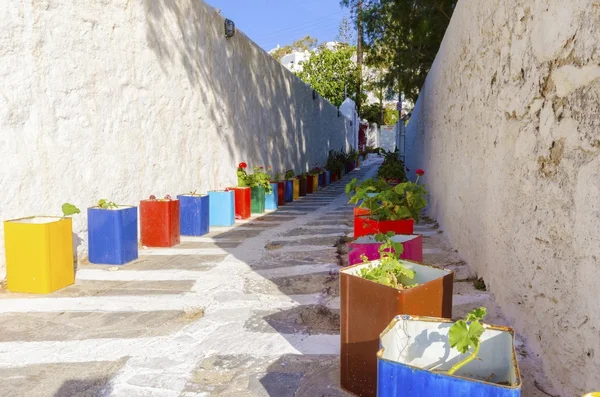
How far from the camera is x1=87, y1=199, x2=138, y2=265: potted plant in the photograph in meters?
4.49

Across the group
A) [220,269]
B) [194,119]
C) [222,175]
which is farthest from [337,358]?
[222,175]

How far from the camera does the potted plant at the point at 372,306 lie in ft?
6.30

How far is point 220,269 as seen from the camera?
445 cm

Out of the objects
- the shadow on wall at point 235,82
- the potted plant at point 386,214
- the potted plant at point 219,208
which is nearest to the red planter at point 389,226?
the potted plant at point 386,214

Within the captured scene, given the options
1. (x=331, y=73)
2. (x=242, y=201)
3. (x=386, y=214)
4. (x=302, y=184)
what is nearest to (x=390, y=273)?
(x=386, y=214)

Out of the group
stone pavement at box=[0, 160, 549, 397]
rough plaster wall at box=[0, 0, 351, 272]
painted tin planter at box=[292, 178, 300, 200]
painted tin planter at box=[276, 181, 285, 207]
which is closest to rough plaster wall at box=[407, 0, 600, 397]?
stone pavement at box=[0, 160, 549, 397]

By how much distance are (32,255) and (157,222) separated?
1.87 meters

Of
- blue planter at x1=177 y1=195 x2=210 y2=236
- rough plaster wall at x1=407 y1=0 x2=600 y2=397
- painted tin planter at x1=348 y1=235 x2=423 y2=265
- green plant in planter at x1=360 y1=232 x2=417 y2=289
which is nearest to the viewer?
rough plaster wall at x1=407 y1=0 x2=600 y2=397

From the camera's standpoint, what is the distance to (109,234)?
14.8 feet

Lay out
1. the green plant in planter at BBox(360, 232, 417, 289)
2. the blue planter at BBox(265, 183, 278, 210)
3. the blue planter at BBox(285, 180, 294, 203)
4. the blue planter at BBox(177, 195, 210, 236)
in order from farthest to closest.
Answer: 1. the blue planter at BBox(285, 180, 294, 203)
2. the blue planter at BBox(265, 183, 278, 210)
3. the blue planter at BBox(177, 195, 210, 236)
4. the green plant in planter at BBox(360, 232, 417, 289)

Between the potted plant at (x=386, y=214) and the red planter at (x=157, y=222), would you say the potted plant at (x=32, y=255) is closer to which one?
the red planter at (x=157, y=222)

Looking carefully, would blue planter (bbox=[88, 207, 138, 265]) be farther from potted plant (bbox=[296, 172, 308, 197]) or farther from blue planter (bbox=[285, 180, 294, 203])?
potted plant (bbox=[296, 172, 308, 197])

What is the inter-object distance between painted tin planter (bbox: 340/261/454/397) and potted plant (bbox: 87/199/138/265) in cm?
297

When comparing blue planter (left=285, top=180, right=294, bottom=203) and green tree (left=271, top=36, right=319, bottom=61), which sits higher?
green tree (left=271, top=36, right=319, bottom=61)
